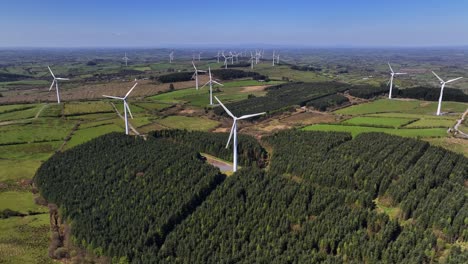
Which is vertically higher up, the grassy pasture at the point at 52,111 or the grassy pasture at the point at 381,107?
the grassy pasture at the point at 381,107

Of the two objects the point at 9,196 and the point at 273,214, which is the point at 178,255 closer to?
the point at 273,214

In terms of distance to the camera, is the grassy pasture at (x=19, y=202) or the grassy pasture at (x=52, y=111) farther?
the grassy pasture at (x=52, y=111)

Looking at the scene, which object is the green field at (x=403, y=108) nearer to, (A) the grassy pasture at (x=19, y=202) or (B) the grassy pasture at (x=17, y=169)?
(B) the grassy pasture at (x=17, y=169)

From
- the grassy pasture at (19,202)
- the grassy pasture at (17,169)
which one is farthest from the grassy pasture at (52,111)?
the grassy pasture at (19,202)

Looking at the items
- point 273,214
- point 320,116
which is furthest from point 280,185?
point 320,116

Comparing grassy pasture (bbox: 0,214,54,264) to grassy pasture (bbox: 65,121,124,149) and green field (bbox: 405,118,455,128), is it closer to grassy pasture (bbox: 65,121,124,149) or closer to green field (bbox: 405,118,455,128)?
grassy pasture (bbox: 65,121,124,149)

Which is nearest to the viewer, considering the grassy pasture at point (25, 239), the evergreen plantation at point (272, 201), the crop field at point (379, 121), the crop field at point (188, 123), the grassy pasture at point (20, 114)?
the evergreen plantation at point (272, 201)

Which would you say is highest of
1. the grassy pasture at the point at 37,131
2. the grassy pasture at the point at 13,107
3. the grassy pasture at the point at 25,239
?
the grassy pasture at the point at 13,107
